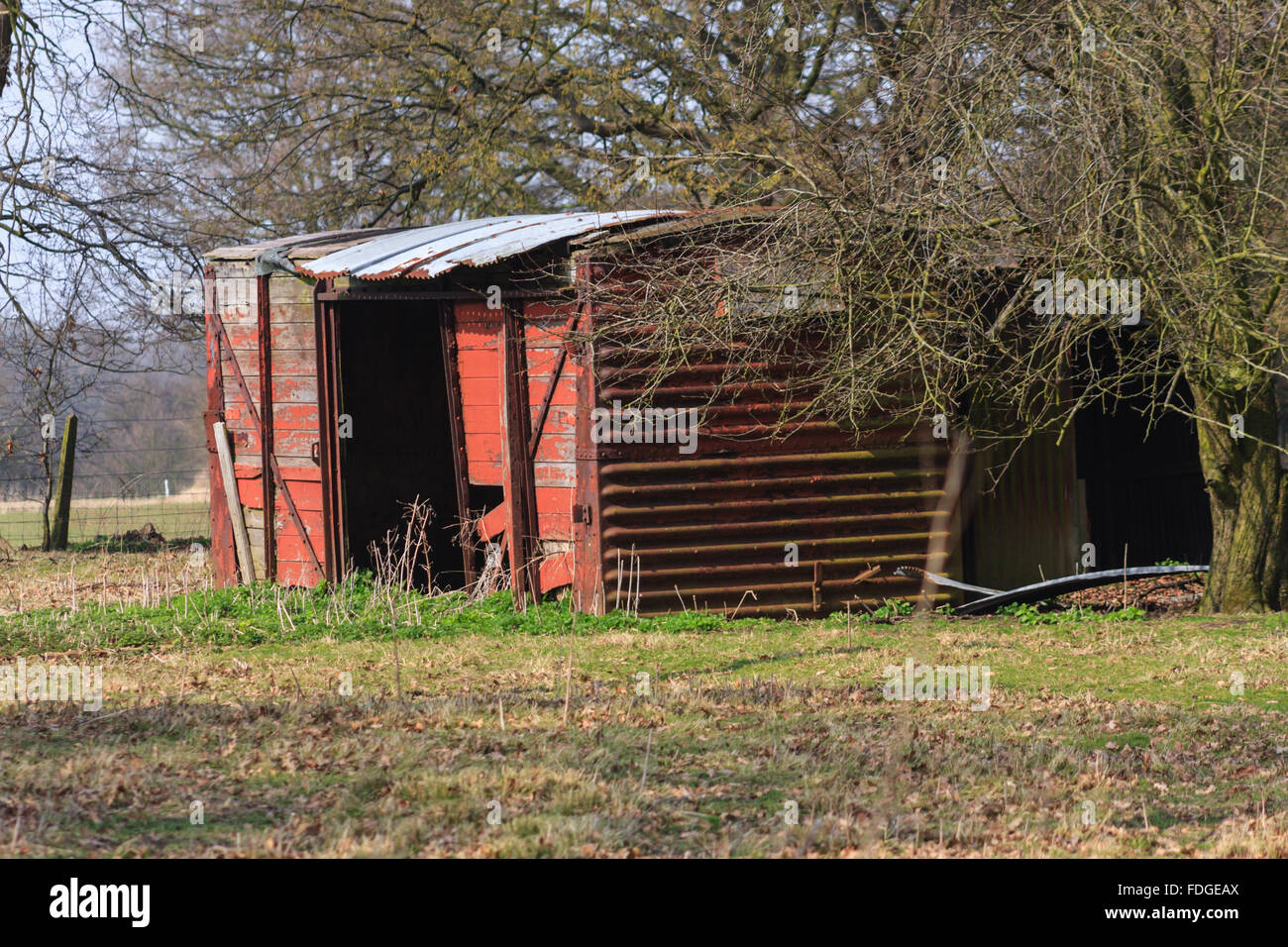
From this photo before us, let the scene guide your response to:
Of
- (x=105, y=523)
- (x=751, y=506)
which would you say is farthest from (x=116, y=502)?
(x=751, y=506)

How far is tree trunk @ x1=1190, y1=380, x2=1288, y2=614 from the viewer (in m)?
10.6

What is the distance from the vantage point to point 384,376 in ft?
44.3

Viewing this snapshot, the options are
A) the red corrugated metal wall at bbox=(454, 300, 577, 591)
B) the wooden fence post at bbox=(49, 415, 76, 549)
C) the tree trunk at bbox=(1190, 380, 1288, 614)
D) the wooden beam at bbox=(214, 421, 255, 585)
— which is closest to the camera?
the tree trunk at bbox=(1190, 380, 1288, 614)

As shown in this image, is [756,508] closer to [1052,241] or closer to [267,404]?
[1052,241]

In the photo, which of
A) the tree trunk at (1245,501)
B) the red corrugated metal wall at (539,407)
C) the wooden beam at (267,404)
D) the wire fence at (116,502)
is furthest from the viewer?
the wire fence at (116,502)

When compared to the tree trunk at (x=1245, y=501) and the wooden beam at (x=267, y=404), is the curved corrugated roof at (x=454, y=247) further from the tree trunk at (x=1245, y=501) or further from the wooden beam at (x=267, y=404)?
the tree trunk at (x=1245, y=501)

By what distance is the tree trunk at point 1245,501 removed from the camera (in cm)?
1059

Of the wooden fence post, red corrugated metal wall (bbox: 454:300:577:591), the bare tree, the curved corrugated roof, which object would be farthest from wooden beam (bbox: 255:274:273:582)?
the wooden fence post

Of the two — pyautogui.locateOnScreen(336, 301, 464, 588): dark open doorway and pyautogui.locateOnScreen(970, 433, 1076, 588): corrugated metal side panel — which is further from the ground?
pyautogui.locateOnScreen(336, 301, 464, 588): dark open doorway

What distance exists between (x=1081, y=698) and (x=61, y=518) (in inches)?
602

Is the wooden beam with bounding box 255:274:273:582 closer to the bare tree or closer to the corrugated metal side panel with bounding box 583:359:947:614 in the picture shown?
the corrugated metal side panel with bounding box 583:359:947:614

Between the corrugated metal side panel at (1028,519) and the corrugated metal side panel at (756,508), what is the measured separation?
1.12 meters

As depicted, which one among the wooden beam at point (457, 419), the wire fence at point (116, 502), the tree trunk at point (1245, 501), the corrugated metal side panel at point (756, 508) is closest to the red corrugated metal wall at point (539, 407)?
the wooden beam at point (457, 419)

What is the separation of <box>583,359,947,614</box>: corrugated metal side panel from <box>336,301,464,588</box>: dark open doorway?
3.09 m
